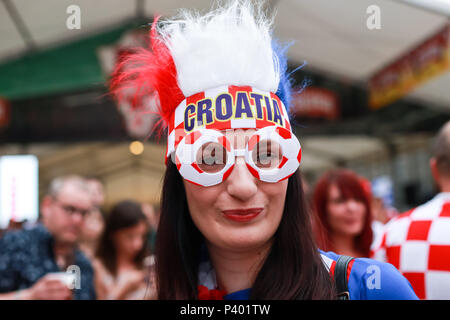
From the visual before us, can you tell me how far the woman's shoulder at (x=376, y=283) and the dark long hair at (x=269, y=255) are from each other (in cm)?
6

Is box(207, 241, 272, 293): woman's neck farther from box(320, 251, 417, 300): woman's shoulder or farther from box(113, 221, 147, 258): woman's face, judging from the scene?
box(113, 221, 147, 258): woman's face

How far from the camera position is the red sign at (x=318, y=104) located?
7.21 meters

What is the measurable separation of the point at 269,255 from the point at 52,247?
165 cm

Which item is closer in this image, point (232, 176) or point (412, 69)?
point (232, 176)

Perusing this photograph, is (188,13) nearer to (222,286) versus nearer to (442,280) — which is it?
(222,286)

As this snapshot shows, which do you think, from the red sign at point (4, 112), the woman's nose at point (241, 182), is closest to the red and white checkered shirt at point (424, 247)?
the woman's nose at point (241, 182)

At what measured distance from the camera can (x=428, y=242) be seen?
5.69ft

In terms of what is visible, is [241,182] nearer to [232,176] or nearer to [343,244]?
[232,176]

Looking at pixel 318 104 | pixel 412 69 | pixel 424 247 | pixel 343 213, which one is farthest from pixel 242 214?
pixel 318 104

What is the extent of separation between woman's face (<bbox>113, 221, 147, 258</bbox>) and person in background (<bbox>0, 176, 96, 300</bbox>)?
28cm

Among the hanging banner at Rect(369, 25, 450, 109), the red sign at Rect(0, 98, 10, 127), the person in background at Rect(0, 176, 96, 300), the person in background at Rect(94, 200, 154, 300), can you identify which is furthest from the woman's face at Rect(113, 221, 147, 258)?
the red sign at Rect(0, 98, 10, 127)

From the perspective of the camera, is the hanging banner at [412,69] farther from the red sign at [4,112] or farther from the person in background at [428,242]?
the red sign at [4,112]

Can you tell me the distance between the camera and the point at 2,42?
18.7 ft
